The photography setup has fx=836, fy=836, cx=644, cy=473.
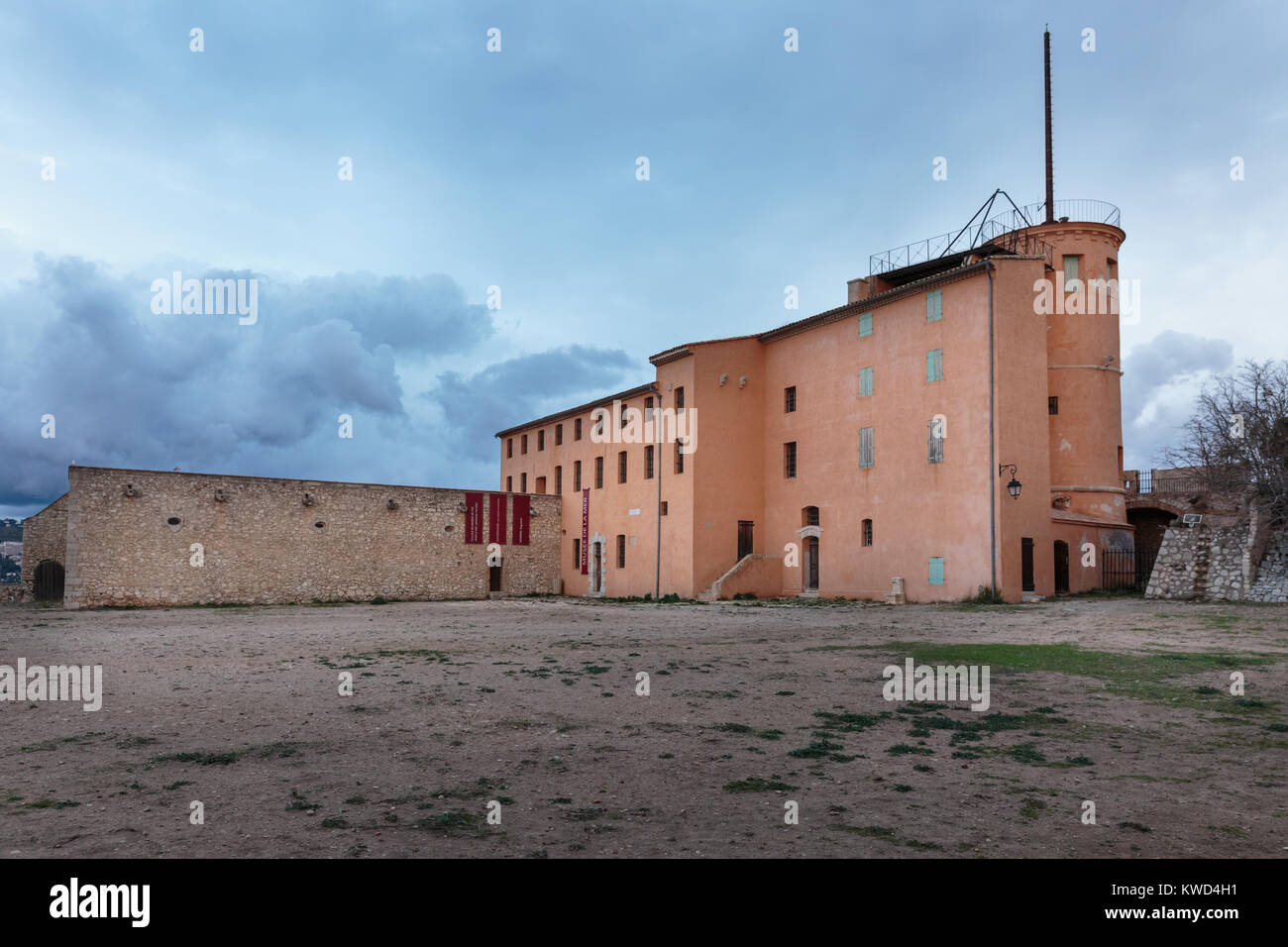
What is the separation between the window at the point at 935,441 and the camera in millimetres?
24703

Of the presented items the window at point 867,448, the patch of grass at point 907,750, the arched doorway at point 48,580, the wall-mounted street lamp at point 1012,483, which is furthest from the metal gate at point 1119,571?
the arched doorway at point 48,580

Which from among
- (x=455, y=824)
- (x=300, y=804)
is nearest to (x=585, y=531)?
(x=300, y=804)

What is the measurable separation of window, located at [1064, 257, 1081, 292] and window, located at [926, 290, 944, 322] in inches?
204

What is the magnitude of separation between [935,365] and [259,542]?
23.0 m

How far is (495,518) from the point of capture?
115ft

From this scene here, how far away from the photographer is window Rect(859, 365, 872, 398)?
27.4 m

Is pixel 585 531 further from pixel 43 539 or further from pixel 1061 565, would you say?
pixel 43 539

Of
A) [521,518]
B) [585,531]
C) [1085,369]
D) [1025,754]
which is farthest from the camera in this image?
[585,531]

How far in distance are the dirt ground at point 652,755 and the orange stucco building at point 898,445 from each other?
11.2 meters

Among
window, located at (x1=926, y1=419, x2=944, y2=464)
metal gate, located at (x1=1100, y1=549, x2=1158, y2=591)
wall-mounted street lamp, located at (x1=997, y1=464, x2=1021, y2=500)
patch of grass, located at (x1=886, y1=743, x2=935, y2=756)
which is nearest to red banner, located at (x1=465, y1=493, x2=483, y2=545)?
window, located at (x1=926, y1=419, x2=944, y2=464)

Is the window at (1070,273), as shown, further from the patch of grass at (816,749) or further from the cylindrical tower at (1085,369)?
the patch of grass at (816,749)

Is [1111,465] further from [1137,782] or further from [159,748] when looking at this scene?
[159,748]

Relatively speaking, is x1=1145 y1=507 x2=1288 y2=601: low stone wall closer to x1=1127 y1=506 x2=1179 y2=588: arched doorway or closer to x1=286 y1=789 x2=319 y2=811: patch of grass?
x1=1127 y1=506 x2=1179 y2=588: arched doorway

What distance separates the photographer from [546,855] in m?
4.11
